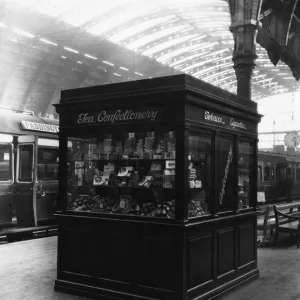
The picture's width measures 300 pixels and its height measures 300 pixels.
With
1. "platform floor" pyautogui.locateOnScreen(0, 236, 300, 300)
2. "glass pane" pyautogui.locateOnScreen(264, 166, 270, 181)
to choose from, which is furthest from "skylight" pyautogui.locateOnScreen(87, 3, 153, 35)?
"platform floor" pyautogui.locateOnScreen(0, 236, 300, 300)

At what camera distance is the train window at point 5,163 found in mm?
10516

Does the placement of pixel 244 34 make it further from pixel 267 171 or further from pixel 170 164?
pixel 267 171

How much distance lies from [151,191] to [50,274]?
2.37 metres

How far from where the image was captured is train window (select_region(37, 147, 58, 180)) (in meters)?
11.0

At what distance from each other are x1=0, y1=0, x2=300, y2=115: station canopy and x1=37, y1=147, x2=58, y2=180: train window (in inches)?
378

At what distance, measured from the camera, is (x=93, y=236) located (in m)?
5.35

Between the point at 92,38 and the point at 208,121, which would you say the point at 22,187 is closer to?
the point at 208,121

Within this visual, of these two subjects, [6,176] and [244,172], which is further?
[6,176]

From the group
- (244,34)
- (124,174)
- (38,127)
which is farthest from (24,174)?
(244,34)

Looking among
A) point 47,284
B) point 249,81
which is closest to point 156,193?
point 47,284

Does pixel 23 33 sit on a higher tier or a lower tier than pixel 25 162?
higher

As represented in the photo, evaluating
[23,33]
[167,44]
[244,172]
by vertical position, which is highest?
[167,44]

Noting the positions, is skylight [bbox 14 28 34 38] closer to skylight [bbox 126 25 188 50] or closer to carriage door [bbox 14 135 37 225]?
skylight [bbox 126 25 188 50]

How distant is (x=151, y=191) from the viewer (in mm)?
5301
